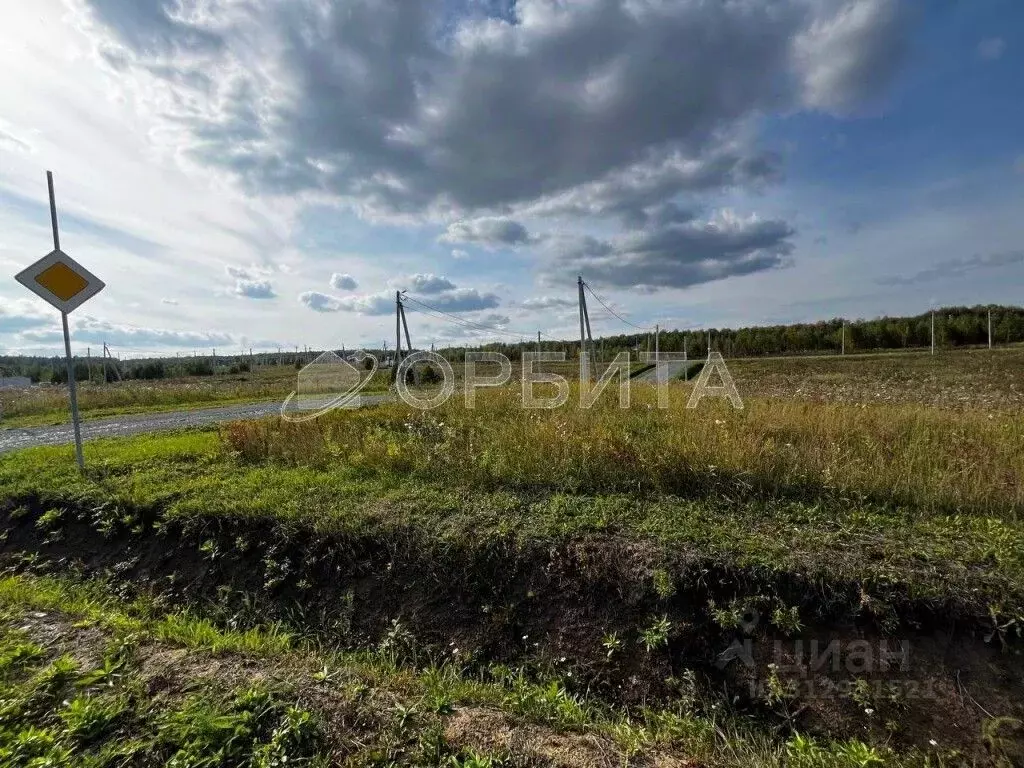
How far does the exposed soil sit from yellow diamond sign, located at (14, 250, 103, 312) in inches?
128

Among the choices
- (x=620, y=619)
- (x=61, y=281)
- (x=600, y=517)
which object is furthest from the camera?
(x=61, y=281)

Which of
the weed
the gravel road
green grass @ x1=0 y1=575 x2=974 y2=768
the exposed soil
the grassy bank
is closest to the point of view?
green grass @ x1=0 y1=575 x2=974 y2=768

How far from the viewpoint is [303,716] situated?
7.33ft

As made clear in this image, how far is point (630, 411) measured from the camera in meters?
7.29

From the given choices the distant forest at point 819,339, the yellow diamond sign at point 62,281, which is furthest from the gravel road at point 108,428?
the distant forest at point 819,339

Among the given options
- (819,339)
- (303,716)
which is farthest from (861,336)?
(303,716)

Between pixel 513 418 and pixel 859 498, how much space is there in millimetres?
4418

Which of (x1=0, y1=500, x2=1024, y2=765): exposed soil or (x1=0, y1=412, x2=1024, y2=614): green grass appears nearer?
(x1=0, y1=500, x2=1024, y2=765): exposed soil

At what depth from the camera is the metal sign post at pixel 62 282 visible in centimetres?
593

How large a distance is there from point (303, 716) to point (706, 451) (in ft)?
13.2

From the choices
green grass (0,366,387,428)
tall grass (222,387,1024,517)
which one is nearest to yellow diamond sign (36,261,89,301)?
tall grass (222,387,1024,517)

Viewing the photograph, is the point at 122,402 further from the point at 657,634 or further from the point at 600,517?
the point at 657,634

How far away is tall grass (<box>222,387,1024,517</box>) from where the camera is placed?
13.9 feet

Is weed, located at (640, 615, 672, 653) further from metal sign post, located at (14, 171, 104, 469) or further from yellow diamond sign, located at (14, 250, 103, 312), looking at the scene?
yellow diamond sign, located at (14, 250, 103, 312)
